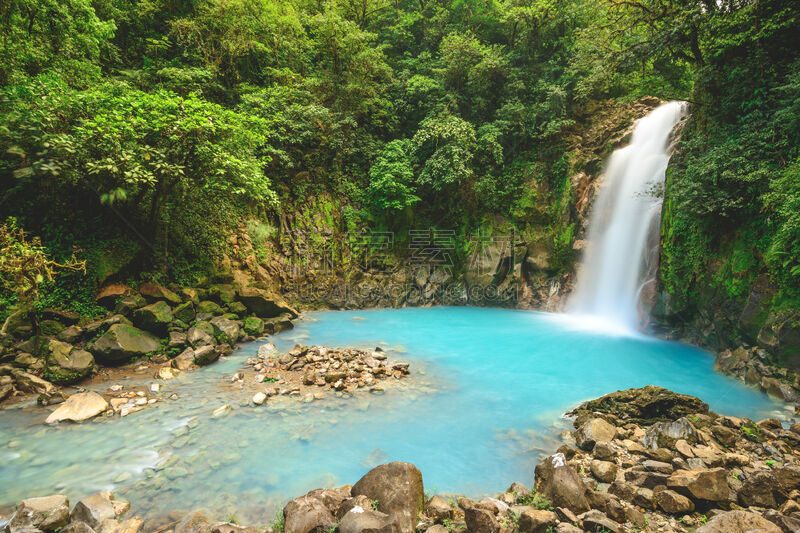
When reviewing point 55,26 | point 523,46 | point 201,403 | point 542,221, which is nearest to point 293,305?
point 201,403

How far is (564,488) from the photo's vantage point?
282 centimetres

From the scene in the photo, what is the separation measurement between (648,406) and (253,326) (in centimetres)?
879

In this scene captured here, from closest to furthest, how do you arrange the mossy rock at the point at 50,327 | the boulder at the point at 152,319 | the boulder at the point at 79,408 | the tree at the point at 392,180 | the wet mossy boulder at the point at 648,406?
the boulder at the point at 79,408, the wet mossy boulder at the point at 648,406, the mossy rock at the point at 50,327, the boulder at the point at 152,319, the tree at the point at 392,180

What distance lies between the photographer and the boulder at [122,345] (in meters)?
5.89

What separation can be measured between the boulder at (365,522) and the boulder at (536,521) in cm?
106

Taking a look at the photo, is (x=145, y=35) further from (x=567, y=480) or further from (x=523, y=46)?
(x=567, y=480)

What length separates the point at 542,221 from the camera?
1456cm

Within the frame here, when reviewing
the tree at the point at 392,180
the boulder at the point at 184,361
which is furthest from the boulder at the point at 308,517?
the tree at the point at 392,180

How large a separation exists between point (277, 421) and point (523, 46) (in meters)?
18.9

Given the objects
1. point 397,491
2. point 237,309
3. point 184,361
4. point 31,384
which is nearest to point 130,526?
point 397,491

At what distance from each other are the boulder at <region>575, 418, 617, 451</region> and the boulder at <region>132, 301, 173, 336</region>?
8003mm

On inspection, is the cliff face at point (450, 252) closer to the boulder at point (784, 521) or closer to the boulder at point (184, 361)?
the boulder at point (184, 361)

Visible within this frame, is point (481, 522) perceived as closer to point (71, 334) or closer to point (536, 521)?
point (536, 521)

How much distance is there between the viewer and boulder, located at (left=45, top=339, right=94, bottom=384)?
17.1ft
